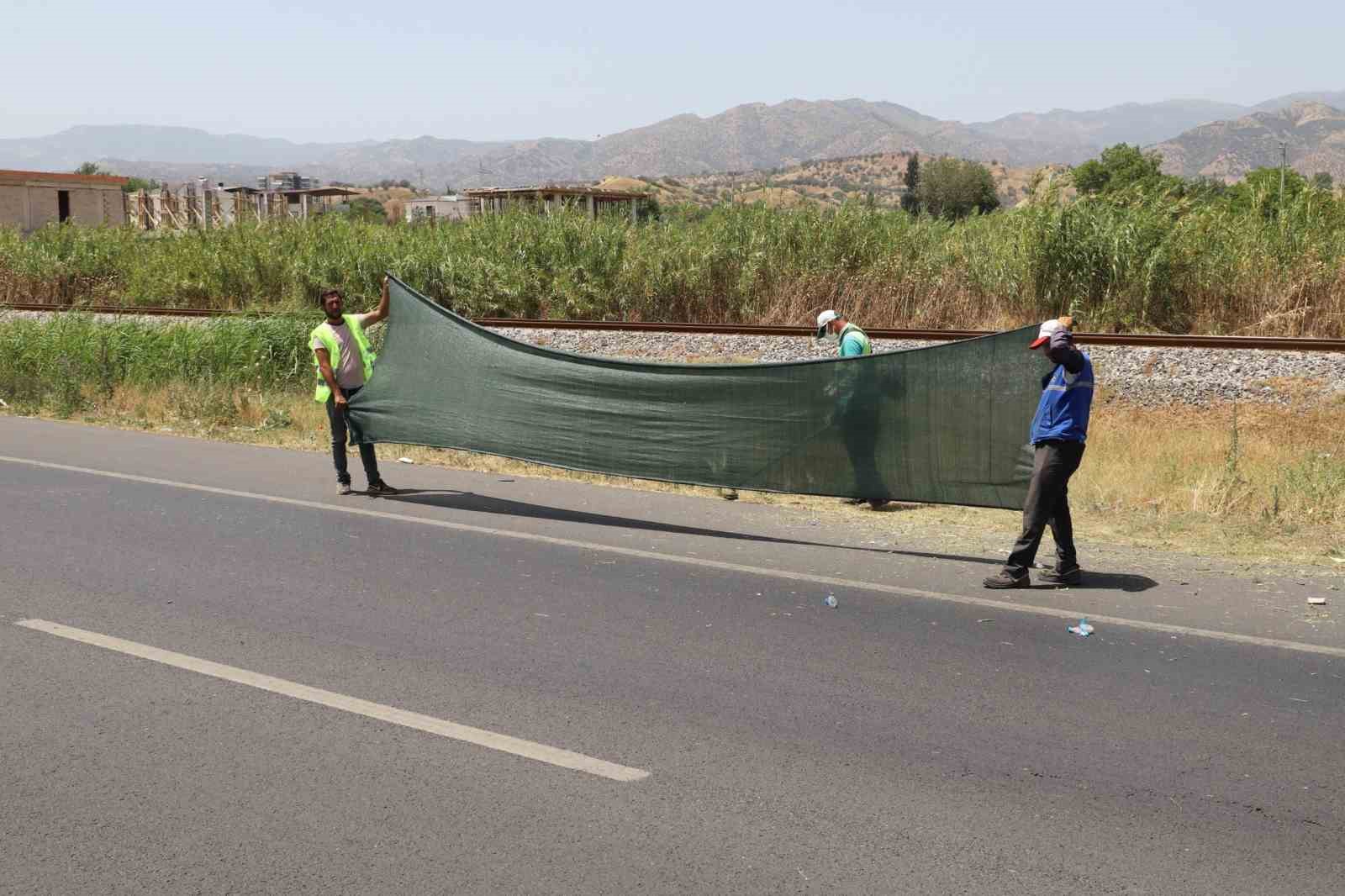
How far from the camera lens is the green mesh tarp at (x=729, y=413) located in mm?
9281

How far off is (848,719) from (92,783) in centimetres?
302

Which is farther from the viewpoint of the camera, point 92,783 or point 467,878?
point 92,783

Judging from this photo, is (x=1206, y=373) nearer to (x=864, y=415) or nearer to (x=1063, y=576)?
(x=864, y=415)

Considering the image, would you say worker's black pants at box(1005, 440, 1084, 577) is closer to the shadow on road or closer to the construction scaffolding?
the shadow on road

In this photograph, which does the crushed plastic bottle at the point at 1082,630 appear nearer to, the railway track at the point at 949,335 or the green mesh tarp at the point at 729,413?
the green mesh tarp at the point at 729,413

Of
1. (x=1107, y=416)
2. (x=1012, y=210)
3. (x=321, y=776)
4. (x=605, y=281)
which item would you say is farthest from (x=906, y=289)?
(x=321, y=776)

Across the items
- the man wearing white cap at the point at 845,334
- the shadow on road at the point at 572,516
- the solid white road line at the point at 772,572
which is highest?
the man wearing white cap at the point at 845,334

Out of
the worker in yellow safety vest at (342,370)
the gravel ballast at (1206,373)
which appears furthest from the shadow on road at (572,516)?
the gravel ballast at (1206,373)

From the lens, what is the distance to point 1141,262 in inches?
842

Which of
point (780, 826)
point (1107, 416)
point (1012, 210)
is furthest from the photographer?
point (1012, 210)

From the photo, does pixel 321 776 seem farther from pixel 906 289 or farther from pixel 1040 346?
pixel 906 289

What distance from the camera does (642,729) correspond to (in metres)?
5.59

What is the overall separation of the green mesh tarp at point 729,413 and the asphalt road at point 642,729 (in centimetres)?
76

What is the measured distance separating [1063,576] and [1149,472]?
4.83 metres
